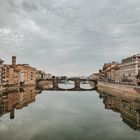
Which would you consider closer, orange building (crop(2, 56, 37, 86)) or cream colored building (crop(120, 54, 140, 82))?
cream colored building (crop(120, 54, 140, 82))

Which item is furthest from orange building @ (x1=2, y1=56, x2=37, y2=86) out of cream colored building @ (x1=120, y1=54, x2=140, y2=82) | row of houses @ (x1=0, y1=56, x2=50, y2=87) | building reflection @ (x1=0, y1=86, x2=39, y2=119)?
cream colored building @ (x1=120, y1=54, x2=140, y2=82)

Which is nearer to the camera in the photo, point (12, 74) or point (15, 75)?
point (12, 74)

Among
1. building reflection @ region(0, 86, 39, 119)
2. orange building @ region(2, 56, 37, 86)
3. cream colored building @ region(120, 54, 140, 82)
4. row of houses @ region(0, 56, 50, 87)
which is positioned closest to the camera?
building reflection @ region(0, 86, 39, 119)

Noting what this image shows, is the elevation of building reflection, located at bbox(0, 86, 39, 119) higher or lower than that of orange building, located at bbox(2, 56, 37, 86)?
lower

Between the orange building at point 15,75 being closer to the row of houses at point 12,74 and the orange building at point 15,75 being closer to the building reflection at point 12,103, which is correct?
the row of houses at point 12,74

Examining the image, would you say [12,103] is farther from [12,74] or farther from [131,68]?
[12,74]

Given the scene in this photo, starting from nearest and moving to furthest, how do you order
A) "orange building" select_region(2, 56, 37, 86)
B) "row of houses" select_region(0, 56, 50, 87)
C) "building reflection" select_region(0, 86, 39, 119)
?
1. "building reflection" select_region(0, 86, 39, 119)
2. "row of houses" select_region(0, 56, 50, 87)
3. "orange building" select_region(2, 56, 37, 86)

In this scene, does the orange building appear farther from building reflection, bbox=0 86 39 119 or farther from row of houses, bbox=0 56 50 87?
building reflection, bbox=0 86 39 119

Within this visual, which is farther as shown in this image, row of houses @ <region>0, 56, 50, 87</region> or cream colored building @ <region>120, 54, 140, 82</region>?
row of houses @ <region>0, 56, 50, 87</region>

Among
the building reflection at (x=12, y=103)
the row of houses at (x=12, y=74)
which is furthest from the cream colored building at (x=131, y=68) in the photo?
the row of houses at (x=12, y=74)

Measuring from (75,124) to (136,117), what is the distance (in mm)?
10939

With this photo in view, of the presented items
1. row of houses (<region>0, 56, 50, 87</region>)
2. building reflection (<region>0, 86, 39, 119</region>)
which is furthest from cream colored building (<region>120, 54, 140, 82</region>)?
row of houses (<region>0, 56, 50, 87</region>)

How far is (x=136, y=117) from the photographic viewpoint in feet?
154

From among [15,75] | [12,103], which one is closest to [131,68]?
[15,75]
